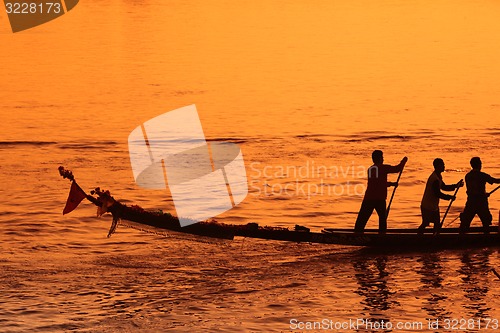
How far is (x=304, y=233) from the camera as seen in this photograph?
Answer: 1590 cm

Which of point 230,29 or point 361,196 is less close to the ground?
point 230,29

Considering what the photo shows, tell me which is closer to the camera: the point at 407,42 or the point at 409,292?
the point at 409,292

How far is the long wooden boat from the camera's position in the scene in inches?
614

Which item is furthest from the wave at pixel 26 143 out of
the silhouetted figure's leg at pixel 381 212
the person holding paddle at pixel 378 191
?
the silhouetted figure's leg at pixel 381 212

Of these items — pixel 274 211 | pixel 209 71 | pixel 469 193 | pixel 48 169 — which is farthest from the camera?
pixel 209 71

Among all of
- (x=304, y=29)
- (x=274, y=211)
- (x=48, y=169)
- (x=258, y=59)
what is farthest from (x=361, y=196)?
(x=304, y=29)

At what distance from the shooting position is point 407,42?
5038 centimetres

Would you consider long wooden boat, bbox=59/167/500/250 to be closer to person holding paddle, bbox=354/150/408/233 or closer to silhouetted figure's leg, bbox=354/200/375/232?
silhouetted figure's leg, bbox=354/200/375/232

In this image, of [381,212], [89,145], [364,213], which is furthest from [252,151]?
[381,212]

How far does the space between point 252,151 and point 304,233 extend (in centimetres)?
1121

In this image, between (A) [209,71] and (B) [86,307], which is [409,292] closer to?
(B) [86,307]

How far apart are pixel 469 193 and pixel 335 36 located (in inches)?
1455

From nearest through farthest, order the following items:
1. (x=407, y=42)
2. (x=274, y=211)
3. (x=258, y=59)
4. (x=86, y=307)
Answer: (x=86, y=307) < (x=274, y=211) < (x=258, y=59) < (x=407, y=42)

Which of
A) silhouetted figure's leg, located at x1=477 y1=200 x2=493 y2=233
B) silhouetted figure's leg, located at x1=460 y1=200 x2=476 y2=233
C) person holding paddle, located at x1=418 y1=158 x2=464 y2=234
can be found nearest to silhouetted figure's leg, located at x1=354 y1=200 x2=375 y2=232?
person holding paddle, located at x1=418 y1=158 x2=464 y2=234
